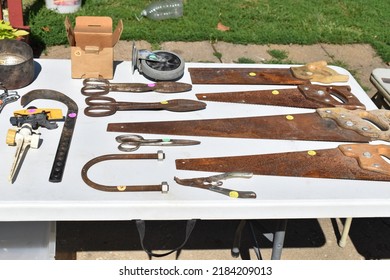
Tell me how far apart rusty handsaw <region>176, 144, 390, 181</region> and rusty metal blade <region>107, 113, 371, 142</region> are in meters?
0.11

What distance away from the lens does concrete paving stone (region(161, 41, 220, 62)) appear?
443 centimetres

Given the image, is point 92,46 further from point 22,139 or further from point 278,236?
point 278,236

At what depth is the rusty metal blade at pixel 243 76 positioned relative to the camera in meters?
2.38

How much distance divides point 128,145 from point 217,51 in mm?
2808

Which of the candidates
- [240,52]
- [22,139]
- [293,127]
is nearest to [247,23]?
[240,52]

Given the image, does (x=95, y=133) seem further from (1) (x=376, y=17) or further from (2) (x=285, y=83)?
(1) (x=376, y=17)

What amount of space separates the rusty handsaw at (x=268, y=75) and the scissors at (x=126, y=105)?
22 centimetres

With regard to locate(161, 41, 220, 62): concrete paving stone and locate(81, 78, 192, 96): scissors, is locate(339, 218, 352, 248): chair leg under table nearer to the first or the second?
locate(81, 78, 192, 96): scissors

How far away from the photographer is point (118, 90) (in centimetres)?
225

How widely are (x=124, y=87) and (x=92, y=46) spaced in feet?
0.69

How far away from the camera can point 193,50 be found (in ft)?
15.0

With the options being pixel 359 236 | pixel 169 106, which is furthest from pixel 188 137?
pixel 359 236

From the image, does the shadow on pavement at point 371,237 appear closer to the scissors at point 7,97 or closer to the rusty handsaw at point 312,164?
the rusty handsaw at point 312,164

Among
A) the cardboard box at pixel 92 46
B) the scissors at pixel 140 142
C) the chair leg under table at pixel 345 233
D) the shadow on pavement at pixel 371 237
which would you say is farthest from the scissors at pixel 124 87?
the shadow on pavement at pixel 371 237
